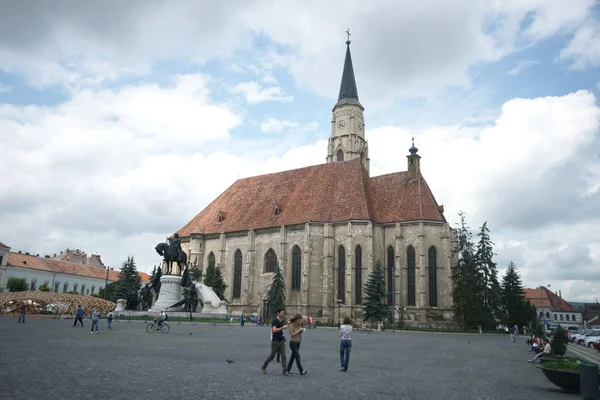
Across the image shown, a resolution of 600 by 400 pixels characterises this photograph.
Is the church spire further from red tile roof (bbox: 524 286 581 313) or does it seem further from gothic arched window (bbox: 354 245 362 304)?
red tile roof (bbox: 524 286 581 313)

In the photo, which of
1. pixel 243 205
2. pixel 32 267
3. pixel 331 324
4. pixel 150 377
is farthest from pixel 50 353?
pixel 32 267

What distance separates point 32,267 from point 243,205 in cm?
4424

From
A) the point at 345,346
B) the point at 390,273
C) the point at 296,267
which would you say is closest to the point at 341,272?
the point at 390,273

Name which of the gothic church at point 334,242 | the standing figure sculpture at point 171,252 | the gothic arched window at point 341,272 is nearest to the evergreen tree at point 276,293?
the gothic church at point 334,242

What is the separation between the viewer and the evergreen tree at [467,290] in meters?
42.9

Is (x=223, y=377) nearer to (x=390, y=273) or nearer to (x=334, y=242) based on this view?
(x=334, y=242)

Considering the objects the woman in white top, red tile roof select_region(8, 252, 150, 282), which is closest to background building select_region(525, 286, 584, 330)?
red tile roof select_region(8, 252, 150, 282)

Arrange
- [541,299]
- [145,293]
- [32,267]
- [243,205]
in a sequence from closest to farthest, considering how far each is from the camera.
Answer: [145,293] < [243,205] < [32,267] < [541,299]

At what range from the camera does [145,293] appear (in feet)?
128

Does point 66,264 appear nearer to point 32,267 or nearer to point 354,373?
point 32,267

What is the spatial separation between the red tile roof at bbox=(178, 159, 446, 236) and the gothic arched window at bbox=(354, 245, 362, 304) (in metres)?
3.63

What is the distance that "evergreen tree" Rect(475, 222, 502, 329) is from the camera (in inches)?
1722

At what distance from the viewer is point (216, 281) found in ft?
173

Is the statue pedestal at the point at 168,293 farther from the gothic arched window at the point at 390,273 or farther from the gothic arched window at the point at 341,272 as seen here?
the gothic arched window at the point at 390,273
